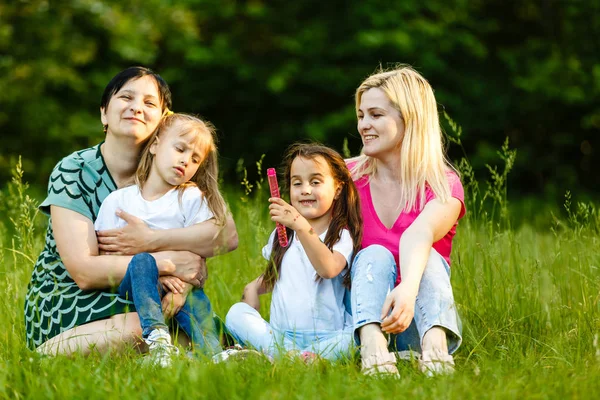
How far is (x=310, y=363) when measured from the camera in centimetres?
263

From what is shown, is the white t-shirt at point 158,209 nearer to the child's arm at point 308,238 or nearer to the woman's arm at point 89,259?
the woman's arm at point 89,259

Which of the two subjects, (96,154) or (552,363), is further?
(96,154)

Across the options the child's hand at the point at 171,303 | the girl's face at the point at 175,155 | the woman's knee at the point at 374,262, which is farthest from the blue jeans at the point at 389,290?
the girl's face at the point at 175,155

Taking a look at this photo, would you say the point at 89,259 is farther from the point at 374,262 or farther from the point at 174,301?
the point at 374,262

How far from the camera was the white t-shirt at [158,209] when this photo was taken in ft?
10.0

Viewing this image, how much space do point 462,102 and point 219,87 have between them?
136 inches

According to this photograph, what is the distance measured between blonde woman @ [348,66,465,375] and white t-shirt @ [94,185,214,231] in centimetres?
68

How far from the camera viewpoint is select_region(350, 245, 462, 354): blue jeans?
2.77m

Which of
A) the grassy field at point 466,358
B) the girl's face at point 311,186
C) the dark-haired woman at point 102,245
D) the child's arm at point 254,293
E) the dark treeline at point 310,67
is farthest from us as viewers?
the dark treeline at point 310,67

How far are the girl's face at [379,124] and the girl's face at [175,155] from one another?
69cm

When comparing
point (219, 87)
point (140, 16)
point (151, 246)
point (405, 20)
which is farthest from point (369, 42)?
point (151, 246)

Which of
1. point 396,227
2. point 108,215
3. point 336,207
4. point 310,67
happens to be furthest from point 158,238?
point 310,67

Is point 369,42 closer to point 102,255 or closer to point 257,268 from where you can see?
point 257,268

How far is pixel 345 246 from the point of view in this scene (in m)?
3.02
